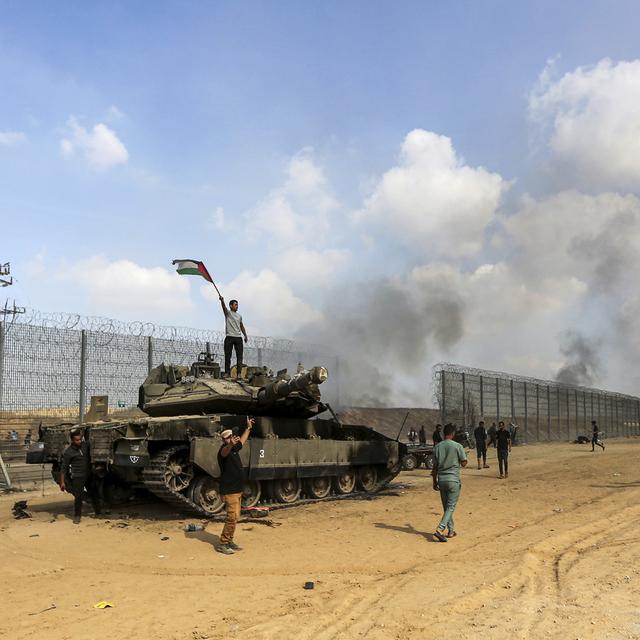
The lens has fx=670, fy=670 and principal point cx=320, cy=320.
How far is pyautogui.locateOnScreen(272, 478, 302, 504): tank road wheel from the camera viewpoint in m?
13.5

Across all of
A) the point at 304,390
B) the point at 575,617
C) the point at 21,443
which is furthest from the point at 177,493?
the point at 21,443

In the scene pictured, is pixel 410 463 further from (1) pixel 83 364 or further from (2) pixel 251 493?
(1) pixel 83 364

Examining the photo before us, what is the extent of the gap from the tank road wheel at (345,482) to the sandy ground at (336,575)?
2.29 metres

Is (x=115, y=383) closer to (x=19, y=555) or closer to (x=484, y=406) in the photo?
(x=19, y=555)

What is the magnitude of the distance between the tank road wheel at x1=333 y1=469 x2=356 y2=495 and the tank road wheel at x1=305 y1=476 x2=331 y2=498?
0.23 m

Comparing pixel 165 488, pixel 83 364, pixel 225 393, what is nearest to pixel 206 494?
pixel 165 488

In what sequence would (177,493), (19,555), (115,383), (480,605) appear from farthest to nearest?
(115,383) < (177,493) < (19,555) < (480,605)

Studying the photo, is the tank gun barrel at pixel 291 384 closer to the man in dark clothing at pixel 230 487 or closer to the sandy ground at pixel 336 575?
the sandy ground at pixel 336 575

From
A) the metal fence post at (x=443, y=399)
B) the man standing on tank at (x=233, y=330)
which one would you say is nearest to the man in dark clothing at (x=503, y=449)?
the man standing on tank at (x=233, y=330)

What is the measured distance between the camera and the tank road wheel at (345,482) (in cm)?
1504

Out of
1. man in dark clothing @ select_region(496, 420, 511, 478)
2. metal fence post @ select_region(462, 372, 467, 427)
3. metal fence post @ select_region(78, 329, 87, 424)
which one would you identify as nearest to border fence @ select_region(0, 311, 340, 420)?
metal fence post @ select_region(78, 329, 87, 424)

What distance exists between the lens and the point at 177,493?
1113cm

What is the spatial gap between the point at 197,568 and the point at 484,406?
32394 mm

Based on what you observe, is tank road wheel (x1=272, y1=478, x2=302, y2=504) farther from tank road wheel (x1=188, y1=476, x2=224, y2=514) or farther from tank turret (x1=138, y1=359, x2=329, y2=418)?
tank road wheel (x1=188, y1=476, x2=224, y2=514)
